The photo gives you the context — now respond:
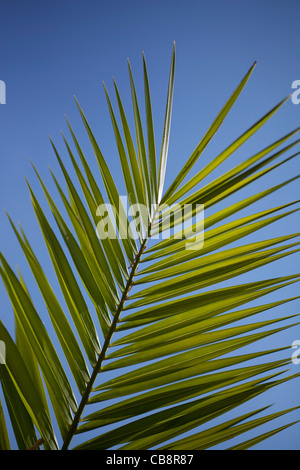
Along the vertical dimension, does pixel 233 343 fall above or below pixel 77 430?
above

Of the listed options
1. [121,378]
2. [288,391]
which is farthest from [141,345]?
[288,391]

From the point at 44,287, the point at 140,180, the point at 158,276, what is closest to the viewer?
the point at 44,287

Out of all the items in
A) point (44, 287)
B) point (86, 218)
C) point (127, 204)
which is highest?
point (127, 204)

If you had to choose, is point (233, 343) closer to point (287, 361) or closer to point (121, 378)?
point (287, 361)

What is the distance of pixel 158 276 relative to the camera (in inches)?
27.5

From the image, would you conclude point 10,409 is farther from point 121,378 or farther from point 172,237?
point 172,237

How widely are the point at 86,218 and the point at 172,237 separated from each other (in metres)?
0.19

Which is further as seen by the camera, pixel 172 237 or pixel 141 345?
pixel 172 237

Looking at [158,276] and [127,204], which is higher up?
[127,204]

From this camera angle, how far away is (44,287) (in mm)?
577

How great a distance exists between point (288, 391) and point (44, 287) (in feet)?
22.1
